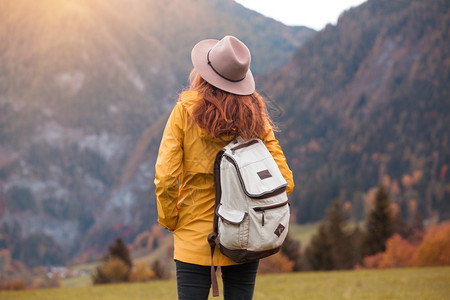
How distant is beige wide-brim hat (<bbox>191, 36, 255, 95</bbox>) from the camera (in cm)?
274

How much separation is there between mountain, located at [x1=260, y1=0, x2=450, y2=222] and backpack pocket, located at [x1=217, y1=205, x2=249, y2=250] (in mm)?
101194

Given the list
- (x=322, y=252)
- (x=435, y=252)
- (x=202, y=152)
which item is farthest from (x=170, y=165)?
(x=322, y=252)

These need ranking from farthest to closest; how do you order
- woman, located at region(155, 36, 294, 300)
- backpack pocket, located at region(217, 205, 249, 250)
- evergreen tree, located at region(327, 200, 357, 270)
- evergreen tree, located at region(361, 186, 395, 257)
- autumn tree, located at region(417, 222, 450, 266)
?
evergreen tree, located at region(327, 200, 357, 270) < evergreen tree, located at region(361, 186, 395, 257) < autumn tree, located at region(417, 222, 450, 266) < woman, located at region(155, 36, 294, 300) < backpack pocket, located at region(217, 205, 249, 250)

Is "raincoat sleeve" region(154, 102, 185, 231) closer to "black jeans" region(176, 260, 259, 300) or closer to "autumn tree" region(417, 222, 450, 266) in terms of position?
"black jeans" region(176, 260, 259, 300)

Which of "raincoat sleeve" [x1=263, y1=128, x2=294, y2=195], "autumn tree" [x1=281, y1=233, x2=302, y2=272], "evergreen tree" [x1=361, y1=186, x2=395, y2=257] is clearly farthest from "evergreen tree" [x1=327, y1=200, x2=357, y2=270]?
"raincoat sleeve" [x1=263, y1=128, x2=294, y2=195]

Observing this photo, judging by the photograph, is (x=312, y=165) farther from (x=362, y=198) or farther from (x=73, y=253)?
(x=73, y=253)

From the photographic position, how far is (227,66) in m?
2.75

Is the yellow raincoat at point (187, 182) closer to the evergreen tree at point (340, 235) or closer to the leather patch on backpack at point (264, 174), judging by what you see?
the leather patch on backpack at point (264, 174)

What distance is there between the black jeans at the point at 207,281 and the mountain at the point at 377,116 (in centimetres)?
10093

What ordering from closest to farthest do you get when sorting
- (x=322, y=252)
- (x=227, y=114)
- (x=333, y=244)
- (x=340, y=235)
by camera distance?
1. (x=227, y=114)
2. (x=322, y=252)
3. (x=333, y=244)
4. (x=340, y=235)

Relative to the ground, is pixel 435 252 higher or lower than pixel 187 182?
lower

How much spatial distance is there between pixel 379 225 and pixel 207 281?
34148mm

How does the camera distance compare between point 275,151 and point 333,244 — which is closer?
point 275,151

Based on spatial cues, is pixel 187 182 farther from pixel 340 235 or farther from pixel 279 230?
pixel 340 235
